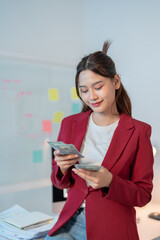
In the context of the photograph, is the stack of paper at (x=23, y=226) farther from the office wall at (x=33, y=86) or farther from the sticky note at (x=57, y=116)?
the sticky note at (x=57, y=116)

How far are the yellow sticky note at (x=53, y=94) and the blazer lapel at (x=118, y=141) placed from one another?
221 centimetres

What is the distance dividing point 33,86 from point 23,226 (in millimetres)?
1981

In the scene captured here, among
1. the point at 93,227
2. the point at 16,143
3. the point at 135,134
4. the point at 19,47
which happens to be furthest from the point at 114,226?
the point at 19,47

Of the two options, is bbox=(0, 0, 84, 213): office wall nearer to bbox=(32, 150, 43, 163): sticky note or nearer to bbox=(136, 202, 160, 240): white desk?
bbox=(32, 150, 43, 163): sticky note

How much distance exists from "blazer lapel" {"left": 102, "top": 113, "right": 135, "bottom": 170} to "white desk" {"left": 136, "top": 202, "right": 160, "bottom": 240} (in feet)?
2.31

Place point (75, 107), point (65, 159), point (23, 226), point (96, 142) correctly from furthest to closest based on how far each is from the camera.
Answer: point (75, 107), point (23, 226), point (96, 142), point (65, 159)

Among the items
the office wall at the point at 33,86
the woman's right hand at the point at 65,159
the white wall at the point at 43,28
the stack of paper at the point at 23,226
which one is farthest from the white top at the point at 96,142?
the white wall at the point at 43,28

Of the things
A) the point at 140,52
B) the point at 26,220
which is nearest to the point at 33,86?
the point at 140,52

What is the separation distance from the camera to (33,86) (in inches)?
129

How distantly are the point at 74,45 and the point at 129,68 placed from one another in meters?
1.08

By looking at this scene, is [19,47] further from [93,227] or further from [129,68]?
[93,227]

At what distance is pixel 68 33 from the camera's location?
137 inches

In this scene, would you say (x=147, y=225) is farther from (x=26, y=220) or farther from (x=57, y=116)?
(x=57, y=116)

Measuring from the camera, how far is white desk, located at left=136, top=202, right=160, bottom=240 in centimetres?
168
